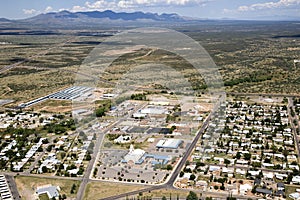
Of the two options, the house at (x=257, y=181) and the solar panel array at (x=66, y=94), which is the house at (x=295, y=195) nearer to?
the house at (x=257, y=181)

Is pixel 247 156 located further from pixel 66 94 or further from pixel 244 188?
pixel 66 94

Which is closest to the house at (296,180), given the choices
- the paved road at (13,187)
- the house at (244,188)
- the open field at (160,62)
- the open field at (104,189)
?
the house at (244,188)

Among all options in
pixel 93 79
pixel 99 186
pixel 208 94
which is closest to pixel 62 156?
pixel 99 186

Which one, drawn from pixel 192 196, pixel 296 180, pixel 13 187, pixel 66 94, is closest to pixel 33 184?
pixel 13 187

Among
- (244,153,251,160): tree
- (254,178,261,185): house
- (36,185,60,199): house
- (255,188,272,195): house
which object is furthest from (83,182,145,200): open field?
(244,153,251,160): tree

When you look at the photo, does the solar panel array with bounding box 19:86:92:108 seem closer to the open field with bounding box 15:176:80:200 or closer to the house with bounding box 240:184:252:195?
the open field with bounding box 15:176:80:200

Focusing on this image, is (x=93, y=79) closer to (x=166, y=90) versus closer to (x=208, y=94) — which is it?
(x=166, y=90)
